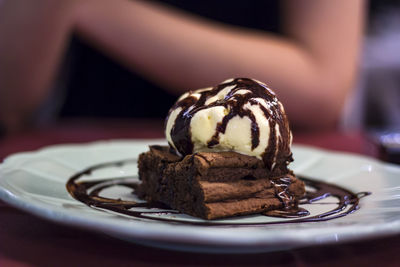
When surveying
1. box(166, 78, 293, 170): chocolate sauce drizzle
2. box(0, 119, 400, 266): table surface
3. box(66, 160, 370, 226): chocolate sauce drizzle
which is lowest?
box(0, 119, 400, 266): table surface

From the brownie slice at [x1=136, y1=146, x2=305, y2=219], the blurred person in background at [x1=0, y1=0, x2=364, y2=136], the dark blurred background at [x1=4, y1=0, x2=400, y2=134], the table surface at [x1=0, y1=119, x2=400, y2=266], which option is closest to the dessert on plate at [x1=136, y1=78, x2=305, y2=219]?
the brownie slice at [x1=136, y1=146, x2=305, y2=219]

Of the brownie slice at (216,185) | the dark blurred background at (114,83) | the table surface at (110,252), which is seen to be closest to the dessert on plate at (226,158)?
the brownie slice at (216,185)

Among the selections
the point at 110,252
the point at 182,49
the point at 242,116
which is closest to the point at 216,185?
the point at 242,116

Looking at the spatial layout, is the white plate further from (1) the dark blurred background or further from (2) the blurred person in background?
(1) the dark blurred background

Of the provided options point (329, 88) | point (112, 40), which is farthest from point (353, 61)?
point (112, 40)

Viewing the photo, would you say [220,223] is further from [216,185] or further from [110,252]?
[110,252]

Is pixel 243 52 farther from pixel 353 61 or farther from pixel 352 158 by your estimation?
pixel 352 158

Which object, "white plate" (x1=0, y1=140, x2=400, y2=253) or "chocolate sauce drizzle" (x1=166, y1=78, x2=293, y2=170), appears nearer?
"white plate" (x1=0, y1=140, x2=400, y2=253)
